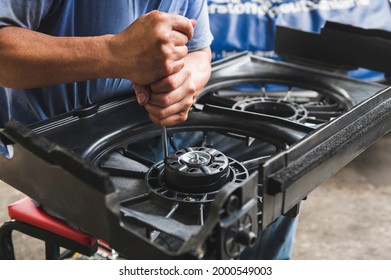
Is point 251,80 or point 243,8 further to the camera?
point 243,8

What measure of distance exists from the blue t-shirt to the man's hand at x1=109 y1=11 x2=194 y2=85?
186mm

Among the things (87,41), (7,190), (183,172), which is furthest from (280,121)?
(7,190)

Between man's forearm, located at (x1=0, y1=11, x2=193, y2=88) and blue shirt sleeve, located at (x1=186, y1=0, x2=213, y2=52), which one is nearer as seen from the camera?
man's forearm, located at (x1=0, y1=11, x2=193, y2=88)

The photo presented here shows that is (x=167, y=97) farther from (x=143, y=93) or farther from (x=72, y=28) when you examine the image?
(x=72, y=28)

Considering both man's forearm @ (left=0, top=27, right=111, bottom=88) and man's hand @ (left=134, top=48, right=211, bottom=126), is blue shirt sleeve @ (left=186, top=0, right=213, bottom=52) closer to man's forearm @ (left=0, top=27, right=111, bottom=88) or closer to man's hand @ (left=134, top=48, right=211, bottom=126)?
man's hand @ (left=134, top=48, right=211, bottom=126)

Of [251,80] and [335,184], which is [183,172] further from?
[335,184]

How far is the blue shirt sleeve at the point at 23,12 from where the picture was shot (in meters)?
0.89

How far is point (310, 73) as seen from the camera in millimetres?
1336

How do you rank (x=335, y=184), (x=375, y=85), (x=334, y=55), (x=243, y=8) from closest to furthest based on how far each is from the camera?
(x=375, y=85) → (x=334, y=55) → (x=243, y=8) → (x=335, y=184)

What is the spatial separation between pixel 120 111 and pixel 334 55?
63 cm

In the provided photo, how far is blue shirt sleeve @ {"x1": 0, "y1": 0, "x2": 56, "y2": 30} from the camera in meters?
0.89

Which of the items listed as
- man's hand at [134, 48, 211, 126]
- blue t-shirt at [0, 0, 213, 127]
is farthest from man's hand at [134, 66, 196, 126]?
blue t-shirt at [0, 0, 213, 127]

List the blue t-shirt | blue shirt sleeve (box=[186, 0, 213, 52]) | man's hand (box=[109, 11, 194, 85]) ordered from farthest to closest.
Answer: blue shirt sleeve (box=[186, 0, 213, 52])
the blue t-shirt
man's hand (box=[109, 11, 194, 85])
